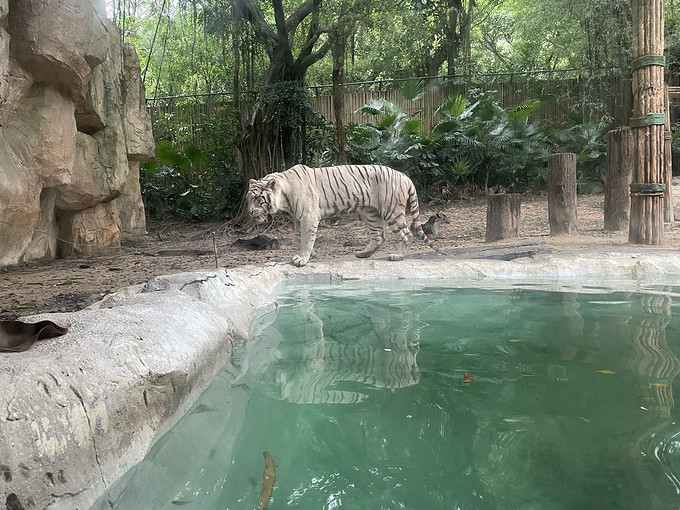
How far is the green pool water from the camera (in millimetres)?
1657

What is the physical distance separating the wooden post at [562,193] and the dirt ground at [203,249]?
217 mm

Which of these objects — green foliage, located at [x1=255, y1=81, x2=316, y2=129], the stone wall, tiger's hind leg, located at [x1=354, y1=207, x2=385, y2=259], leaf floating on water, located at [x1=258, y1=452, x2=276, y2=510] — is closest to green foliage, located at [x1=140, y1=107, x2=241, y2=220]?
green foliage, located at [x1=255, y1=81, x2=316, y2=129]

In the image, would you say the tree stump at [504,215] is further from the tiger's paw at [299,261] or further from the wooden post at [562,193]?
the tiger's paw at [299,261]

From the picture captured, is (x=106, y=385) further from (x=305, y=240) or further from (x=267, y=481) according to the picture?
(x=305, y=240)

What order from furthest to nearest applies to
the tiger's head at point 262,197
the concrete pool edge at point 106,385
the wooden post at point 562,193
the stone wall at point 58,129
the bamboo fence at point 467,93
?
1. the bamboo fence at point 467,93
2. the wooden post at point 562,193
3. the tiger's head at point 262,197
4. the stone wall at point 58,129
5. the concrete pool edge at point 106,385

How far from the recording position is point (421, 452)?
1893mm

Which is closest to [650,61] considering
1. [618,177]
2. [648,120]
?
[648,120]

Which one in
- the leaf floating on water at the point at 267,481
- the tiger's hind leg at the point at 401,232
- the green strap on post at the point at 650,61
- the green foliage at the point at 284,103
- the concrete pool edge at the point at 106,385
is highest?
the green foliage at the point at 284,103

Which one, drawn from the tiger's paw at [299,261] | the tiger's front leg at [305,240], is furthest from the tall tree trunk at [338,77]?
the tiger's paw at [299,261]

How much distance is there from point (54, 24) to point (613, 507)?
5.61 m

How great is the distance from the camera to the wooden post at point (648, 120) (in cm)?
605

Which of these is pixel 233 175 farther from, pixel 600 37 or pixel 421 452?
pixel 421 452

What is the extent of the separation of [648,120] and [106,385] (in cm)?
649

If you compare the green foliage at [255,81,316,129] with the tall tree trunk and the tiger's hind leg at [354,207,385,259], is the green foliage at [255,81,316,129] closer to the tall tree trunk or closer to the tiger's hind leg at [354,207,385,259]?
the tall tree trunk
